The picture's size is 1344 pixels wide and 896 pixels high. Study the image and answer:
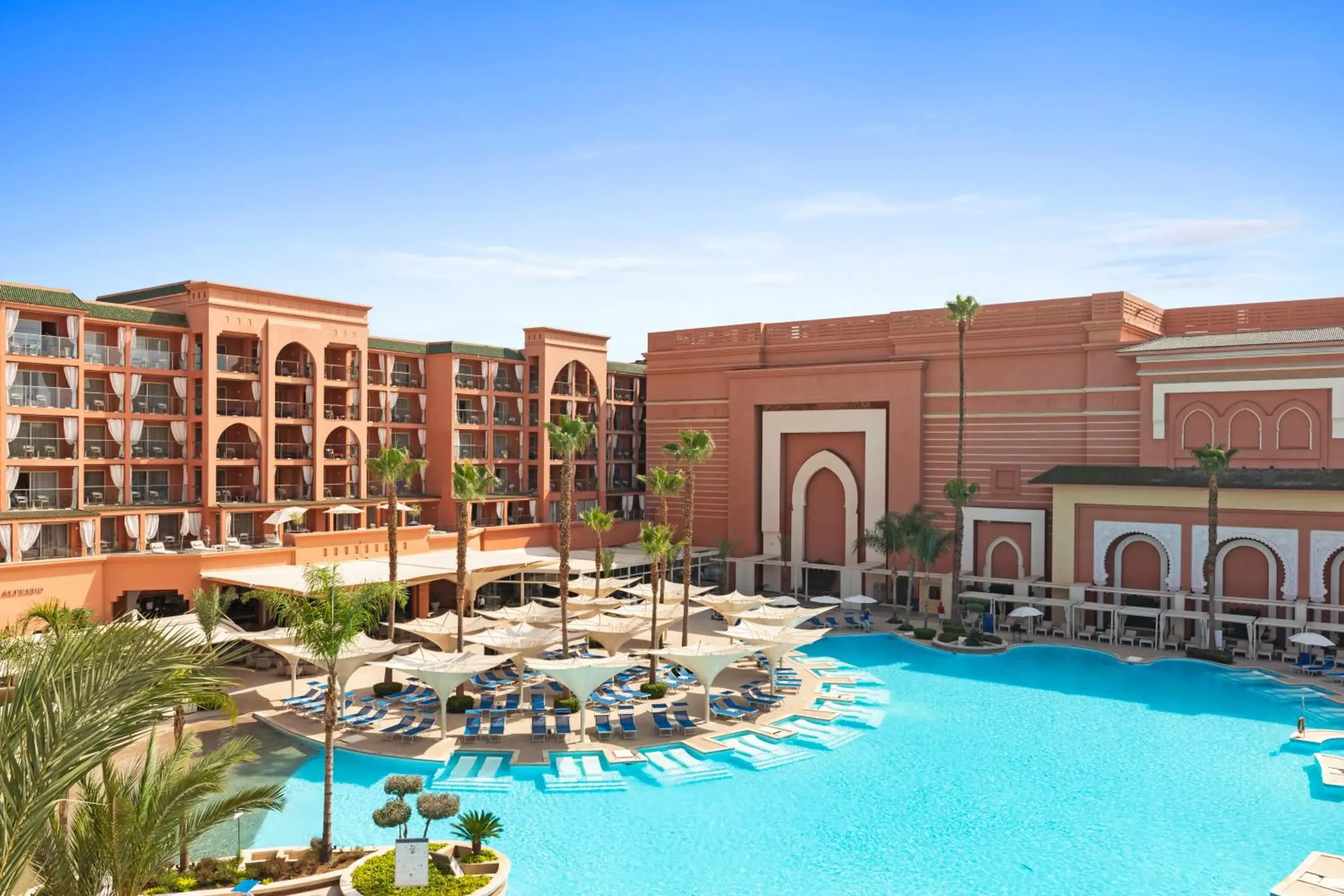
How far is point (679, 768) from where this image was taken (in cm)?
2644

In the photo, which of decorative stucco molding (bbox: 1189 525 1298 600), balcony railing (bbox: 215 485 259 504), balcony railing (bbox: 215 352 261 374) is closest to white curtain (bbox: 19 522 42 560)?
balcony railing (bbox: 215 485 259 504)

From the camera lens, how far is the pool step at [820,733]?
94.1 ft

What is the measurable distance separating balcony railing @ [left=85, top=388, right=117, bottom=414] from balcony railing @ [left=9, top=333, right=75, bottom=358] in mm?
2048

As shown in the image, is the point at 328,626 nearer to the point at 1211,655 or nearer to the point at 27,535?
the point at 27,535

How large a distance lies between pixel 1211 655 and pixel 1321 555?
626 centimetres

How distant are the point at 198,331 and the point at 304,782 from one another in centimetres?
2423

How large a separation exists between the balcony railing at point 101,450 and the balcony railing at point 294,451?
22.9ft

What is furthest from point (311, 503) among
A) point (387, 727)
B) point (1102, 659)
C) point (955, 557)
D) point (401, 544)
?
point (1102, 659)

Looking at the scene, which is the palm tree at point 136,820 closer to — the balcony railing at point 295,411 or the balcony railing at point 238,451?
the balcony railing at point 238,451

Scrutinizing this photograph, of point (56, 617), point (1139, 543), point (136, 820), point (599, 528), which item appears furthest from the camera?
point (1139, 543)

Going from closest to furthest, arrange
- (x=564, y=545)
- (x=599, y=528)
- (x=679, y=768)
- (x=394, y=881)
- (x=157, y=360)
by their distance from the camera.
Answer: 1. (x=394, y=881)
2. (x=679, y=768)
3. (x=564, y=545)
4. (x=599, y=528)
5. (x=157, y=360)

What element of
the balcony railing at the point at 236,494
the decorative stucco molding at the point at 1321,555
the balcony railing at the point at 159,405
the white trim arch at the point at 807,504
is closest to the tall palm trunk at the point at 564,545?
the balcony railing at the point at 236,494

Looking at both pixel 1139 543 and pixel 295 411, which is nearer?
pixel 1139 543

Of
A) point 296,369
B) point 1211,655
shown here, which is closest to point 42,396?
point 296,369
